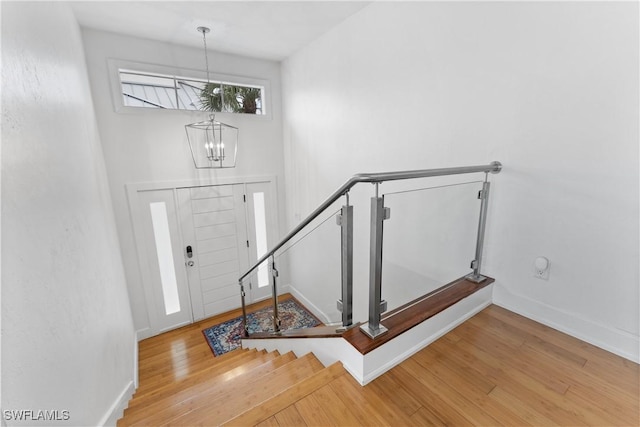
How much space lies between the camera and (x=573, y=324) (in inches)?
71.4

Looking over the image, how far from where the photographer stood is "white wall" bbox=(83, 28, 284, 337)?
3.39m

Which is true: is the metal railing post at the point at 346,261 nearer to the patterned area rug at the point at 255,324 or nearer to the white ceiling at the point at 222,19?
the patterned area rug at the point at 255,324

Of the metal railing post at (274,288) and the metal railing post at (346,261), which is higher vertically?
the metal railing post at (346,261)

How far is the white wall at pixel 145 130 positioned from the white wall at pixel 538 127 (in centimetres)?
223

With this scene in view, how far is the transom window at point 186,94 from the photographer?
3.63 meters

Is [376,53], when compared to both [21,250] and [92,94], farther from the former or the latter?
[92,94]

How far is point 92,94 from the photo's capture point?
3.32 meters

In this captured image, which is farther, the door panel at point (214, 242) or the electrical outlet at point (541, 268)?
the door panel at point (214, 242)

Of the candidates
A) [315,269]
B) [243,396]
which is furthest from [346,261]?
[315,269]

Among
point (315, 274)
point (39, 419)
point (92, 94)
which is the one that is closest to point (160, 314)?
point (315, 274)

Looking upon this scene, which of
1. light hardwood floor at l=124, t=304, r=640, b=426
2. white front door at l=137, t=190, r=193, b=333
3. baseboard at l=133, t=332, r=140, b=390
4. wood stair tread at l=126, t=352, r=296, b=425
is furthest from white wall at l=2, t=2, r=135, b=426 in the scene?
white front door at l=137, t=190, r=193, b=333

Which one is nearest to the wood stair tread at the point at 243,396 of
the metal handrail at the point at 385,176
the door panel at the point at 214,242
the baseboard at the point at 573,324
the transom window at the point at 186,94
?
the metal handrail at the point at 385,176

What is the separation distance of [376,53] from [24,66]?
260 centimetres

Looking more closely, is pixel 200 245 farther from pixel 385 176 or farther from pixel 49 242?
pixel 385 176
